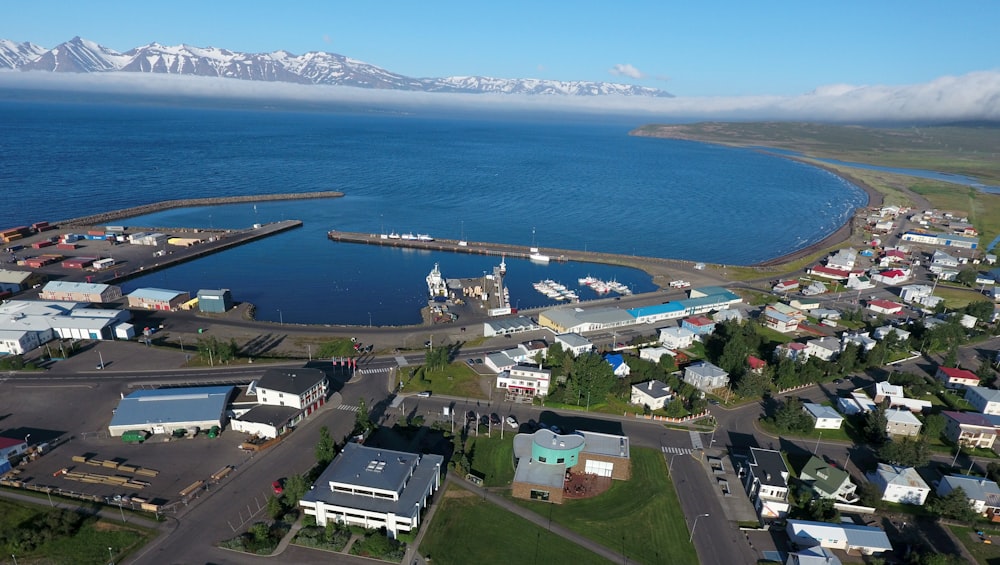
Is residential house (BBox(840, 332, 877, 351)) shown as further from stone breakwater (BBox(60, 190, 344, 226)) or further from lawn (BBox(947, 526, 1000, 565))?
stone breakwater (BBox(60, 190, 344, 226))

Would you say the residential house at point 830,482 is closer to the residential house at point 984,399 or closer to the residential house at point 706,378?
the residential house at point 706,378

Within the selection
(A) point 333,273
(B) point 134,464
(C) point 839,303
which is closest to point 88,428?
(B) point 134,464

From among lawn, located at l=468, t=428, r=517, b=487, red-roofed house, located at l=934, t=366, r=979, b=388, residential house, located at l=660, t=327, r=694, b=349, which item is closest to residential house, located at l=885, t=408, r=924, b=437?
red-roofed house, located at l=934, t=366, r=979, b=388

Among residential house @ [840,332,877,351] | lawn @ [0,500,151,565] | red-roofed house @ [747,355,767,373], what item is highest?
residential house @ [840,332,877,351]

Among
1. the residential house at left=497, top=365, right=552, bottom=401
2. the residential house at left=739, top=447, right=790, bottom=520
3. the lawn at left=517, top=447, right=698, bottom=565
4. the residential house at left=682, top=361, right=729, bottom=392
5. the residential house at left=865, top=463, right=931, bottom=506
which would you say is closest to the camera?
the lawn at left=517, top=447, right=698, bottom=565

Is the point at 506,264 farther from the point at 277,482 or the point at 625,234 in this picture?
the point at 277,482

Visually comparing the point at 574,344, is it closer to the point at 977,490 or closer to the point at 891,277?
the point at 977,490

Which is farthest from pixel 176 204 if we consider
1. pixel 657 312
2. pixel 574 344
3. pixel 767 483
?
pixel 767 483

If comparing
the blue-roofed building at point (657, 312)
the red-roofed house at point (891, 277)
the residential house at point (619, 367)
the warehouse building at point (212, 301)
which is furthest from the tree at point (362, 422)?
the red-roofed house at point (891, 277)
